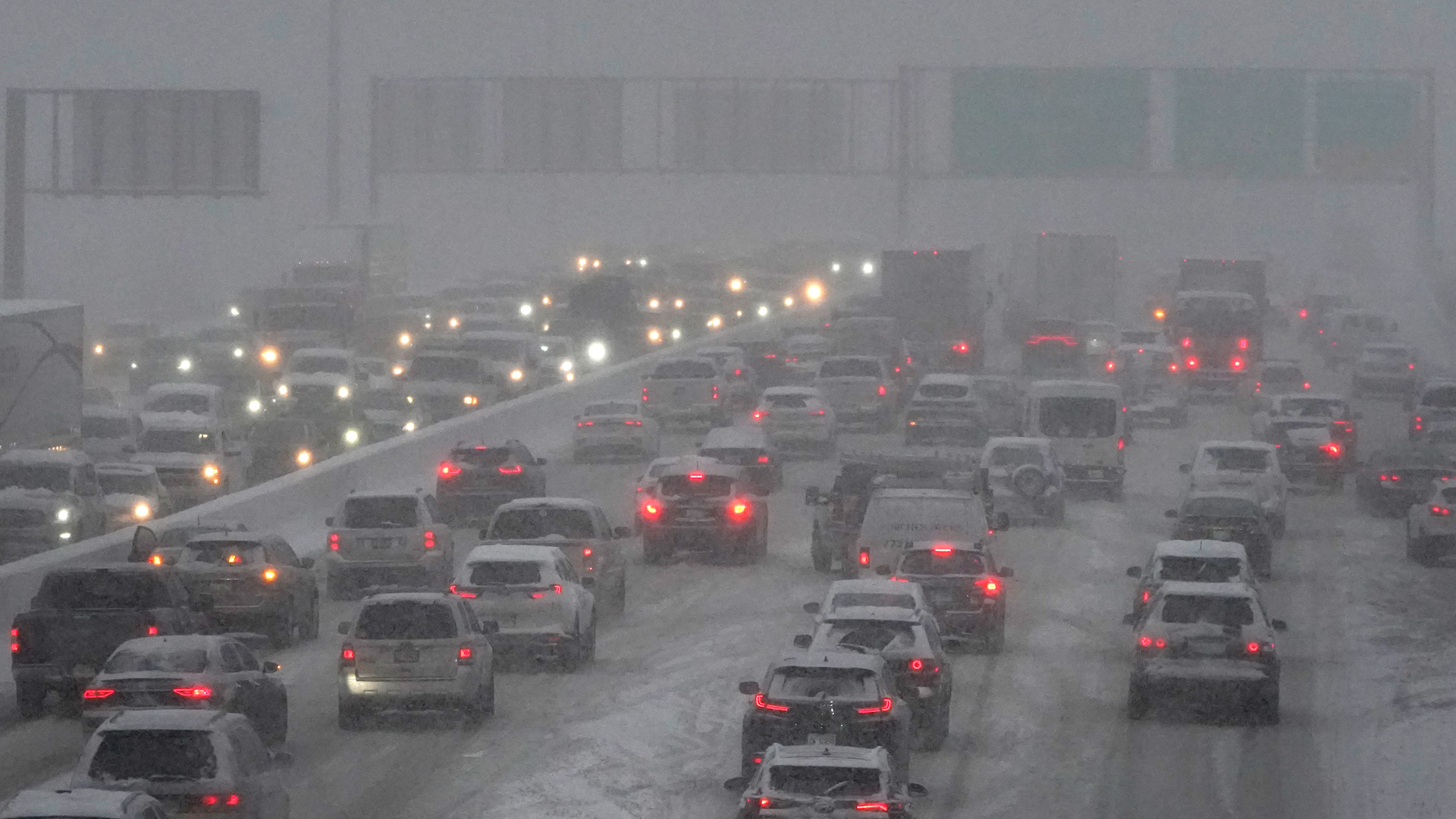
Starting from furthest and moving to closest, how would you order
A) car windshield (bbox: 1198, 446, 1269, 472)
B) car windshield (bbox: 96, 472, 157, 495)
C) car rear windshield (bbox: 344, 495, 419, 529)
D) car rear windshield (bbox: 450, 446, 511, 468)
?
1. car windshield (bbox: 1198, 446, 1269, 472)
2. car rear windshield (bbox: 450, 446, 511, 468)
3. car windshield (bbox: 96, 472, 157, 495)
4. car rear windshield (bbox: 344, 495, 419, 529)

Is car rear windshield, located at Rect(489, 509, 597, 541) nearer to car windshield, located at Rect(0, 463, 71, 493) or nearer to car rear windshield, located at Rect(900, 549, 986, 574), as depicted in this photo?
car rear windshield, located at Rect(900, 549, 986, 574)

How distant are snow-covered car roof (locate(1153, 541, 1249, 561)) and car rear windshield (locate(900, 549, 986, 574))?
220cm

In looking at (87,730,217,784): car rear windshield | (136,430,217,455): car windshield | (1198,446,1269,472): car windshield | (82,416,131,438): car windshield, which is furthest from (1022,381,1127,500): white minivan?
(87,730,217,784): car rear windshield

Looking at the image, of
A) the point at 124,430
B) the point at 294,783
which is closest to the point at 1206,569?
the point at 294,783

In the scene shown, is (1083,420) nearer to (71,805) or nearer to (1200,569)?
(1200,569)

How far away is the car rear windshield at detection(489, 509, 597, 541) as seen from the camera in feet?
99.7

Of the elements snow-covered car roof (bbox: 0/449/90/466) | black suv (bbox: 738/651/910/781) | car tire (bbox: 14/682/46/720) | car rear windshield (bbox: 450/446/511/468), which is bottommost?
car tire (bbox: 14/682/46/720)

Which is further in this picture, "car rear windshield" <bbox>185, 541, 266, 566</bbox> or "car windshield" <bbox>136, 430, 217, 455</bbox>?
"car windshield" <bbox>136, 430, 217, 455</bbox>

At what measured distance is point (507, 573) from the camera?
25.7 metres

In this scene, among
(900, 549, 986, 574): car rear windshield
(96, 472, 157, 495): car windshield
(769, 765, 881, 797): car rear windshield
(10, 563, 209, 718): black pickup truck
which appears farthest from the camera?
(96, 472, 157, 495): car windshield

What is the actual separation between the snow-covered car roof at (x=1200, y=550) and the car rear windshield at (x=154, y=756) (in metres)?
14.5

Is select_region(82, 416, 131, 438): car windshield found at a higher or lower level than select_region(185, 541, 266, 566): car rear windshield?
higher

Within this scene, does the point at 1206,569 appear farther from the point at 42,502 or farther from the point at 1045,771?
the point at 42,502

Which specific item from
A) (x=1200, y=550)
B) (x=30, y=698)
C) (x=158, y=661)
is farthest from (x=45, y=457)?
(x=1200, y=550)
